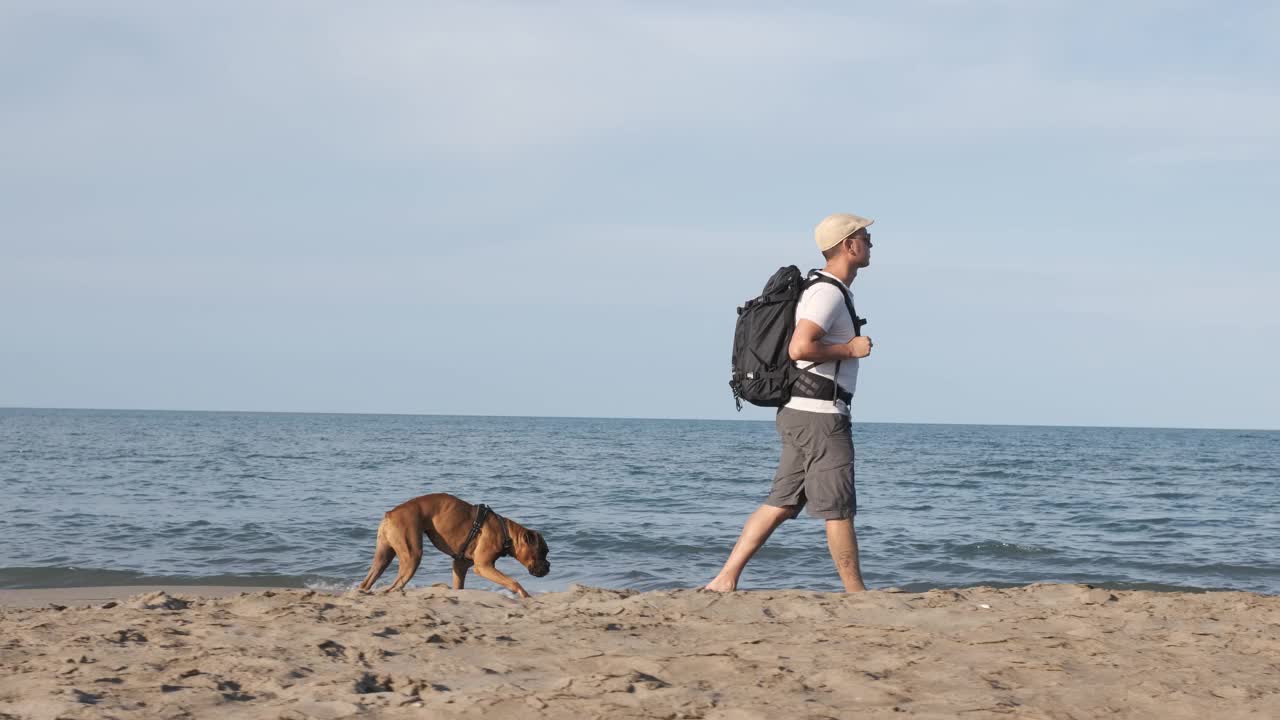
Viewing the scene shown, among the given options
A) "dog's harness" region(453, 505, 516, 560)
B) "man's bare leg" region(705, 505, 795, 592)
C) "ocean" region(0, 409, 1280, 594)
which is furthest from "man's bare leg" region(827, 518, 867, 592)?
"ocean" region(0, 409, 1280, 594)

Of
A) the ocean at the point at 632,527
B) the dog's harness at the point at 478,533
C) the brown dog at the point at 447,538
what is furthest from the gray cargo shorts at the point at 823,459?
the ocean at the point at 632,527

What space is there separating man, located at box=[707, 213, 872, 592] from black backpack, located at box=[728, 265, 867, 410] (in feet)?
0.14

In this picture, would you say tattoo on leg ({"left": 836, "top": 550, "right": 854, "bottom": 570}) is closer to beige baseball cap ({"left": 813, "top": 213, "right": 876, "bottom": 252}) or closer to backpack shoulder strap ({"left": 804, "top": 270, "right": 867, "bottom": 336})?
backpack shoulder strap ({"left": 804, "top": 270, "right": 867, "bottom": 336})

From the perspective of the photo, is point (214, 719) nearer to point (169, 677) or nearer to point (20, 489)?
point (169, 677)

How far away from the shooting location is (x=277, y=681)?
11.8 feet

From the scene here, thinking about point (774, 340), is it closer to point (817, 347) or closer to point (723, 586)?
point (817, 347)

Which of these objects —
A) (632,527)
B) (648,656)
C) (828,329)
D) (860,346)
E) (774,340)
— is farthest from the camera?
(632,527)

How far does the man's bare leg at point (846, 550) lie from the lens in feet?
16.8

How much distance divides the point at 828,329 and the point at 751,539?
1.18 meters

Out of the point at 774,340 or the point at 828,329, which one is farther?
the point at 774,340

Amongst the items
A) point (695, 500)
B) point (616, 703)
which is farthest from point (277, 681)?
point (695, 500)

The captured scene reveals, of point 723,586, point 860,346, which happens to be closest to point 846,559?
point 723,586

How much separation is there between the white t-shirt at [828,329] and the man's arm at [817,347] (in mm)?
34

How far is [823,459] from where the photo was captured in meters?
5.04
